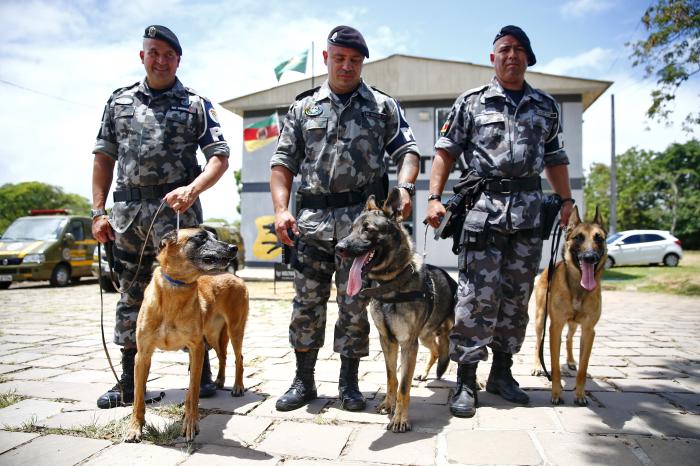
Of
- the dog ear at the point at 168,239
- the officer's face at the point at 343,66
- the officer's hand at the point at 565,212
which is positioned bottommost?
the dog ear at the point at 168,239

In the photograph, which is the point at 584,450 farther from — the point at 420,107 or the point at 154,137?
the point at 420,107

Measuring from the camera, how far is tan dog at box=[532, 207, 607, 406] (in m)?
3.47

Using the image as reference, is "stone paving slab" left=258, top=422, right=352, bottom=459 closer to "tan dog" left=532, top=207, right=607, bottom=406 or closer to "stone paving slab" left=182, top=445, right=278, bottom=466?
"stone paving slab" left=182, top=445, right=278, bottom=466

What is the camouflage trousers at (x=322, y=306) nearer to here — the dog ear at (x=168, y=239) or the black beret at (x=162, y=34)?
the dog ear at (x=168, y=239)

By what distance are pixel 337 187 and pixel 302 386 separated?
1.59 metres

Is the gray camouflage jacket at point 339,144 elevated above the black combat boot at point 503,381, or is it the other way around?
the gray camouflage jacket at point 339,144

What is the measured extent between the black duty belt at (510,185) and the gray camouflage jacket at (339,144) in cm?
69

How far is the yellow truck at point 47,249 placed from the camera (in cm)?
1304

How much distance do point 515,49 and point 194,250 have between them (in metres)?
2.91

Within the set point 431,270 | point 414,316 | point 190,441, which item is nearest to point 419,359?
point 431,270

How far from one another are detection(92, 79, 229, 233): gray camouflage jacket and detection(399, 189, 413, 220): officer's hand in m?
1.46

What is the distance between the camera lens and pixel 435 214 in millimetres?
3594

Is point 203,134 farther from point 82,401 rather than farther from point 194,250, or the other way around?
point 82,401

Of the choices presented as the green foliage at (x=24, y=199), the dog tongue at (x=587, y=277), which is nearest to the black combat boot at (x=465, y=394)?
the dog tongue at (x=587, y=277)
